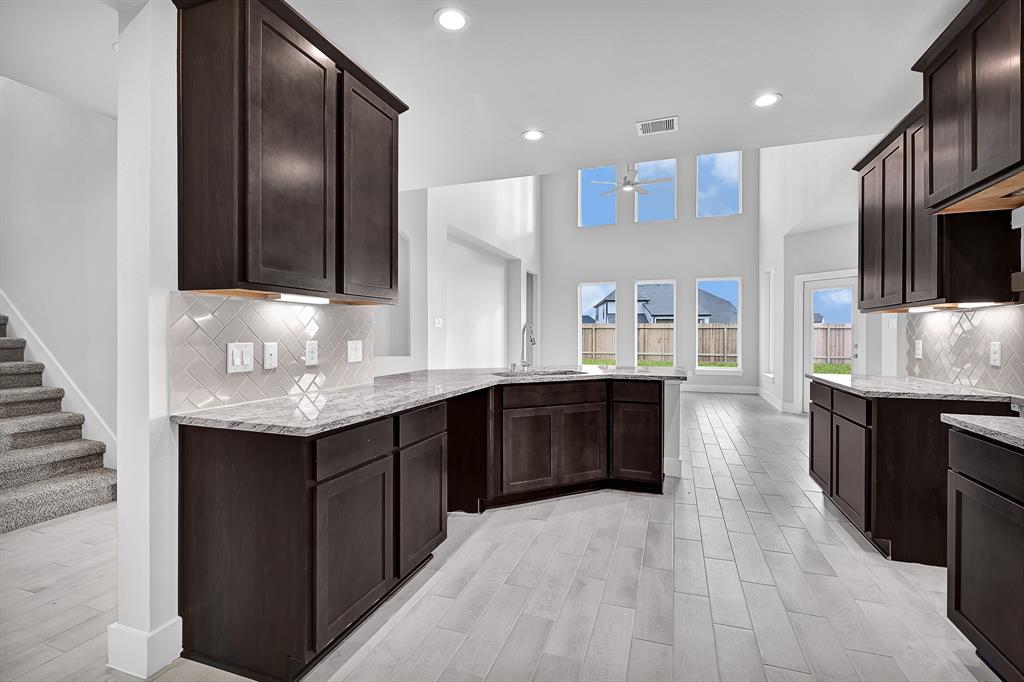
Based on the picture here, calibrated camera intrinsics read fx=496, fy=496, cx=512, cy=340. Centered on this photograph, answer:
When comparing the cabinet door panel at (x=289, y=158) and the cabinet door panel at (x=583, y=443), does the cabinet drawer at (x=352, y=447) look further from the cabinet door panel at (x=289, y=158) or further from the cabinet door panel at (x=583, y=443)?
the cabinet door panel at (x=583, y=443)

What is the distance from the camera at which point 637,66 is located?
261 centimetres

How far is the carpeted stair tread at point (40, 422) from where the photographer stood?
11.5 feet

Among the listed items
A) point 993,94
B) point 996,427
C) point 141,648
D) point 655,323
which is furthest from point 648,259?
point 141,648

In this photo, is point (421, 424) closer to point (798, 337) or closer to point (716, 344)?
point (798, 337)

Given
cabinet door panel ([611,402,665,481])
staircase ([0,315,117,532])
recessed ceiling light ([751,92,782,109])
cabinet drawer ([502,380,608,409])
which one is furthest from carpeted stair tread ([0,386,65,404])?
recessed ceiling light ([751,92,782,109])

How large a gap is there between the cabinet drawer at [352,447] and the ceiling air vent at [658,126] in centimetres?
252

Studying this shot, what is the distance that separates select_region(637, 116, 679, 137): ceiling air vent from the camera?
320cm

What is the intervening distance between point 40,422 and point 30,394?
0.31 metres

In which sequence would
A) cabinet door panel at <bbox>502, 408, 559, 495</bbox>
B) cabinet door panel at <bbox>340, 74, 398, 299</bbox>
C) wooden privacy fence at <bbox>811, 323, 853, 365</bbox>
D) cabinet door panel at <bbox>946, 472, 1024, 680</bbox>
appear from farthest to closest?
wooden privacy fence at <bbox>811, 323, 853, 365</bbox>, cabinet door panel at <bbox>502, 408, 559, 495</bbox>, cabinet door panel at <bbox>340, 74, 398, 299</bbox>, cabinet door panel at <bbox>946, 472, 1024, 680</bbox>

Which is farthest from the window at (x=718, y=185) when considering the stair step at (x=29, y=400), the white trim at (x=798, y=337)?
the stair step at (x=29, y=400)

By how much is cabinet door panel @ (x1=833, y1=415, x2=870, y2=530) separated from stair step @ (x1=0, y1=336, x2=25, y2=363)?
244 inches

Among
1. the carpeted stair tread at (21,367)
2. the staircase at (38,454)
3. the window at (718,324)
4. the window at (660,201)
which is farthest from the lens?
the window at (660,201)

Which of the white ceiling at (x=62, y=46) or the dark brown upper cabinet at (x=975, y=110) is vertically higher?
the white ceiling at (x=62, y=46)

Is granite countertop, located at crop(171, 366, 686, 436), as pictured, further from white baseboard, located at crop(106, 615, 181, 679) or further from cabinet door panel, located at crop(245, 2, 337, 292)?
white baseboard, located at crop(106, 615, 181, 679)
